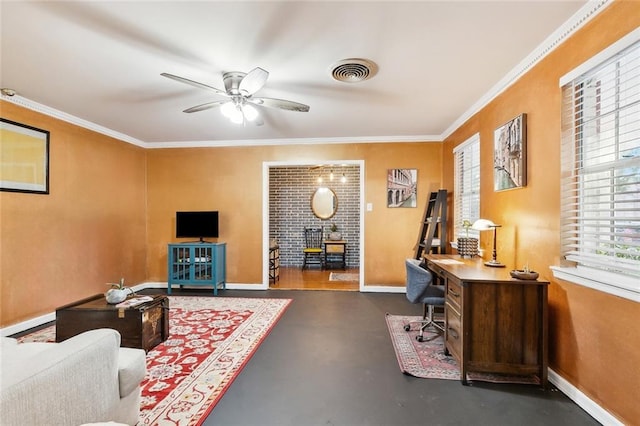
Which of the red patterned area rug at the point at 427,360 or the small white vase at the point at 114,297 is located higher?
the small white vase at the point at 114,297

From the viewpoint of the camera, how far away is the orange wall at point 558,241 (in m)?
1.62

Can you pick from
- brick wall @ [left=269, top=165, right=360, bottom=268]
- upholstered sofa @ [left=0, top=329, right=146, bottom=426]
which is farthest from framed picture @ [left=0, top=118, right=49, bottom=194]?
brick wall @ [left=269, top=165, right=360, bottom=268]

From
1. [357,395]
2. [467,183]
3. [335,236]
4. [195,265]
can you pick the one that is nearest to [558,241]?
[357,395]

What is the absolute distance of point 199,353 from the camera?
265 cm

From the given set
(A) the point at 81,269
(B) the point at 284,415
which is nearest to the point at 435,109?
(B) the point at 284,415

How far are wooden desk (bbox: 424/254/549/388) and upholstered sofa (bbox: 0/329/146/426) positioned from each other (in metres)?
2.16

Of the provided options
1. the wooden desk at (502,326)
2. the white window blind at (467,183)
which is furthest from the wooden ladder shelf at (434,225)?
the wooden desk at (502,326)

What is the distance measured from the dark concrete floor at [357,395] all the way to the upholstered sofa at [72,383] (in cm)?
57

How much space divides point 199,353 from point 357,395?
4.79 ft

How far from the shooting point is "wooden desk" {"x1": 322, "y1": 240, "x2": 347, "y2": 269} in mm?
6613

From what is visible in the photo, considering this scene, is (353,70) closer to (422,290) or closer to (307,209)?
(422,290)

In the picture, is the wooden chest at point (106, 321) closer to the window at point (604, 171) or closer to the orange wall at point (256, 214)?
the orange wall at point (256, 214)

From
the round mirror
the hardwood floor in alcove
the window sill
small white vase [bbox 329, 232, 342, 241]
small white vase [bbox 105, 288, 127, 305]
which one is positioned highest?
the round mirror

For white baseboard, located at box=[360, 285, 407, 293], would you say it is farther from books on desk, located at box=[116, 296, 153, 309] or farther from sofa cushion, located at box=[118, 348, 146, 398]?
sofa cushion, located at box=[118, 348, 146, 398]
